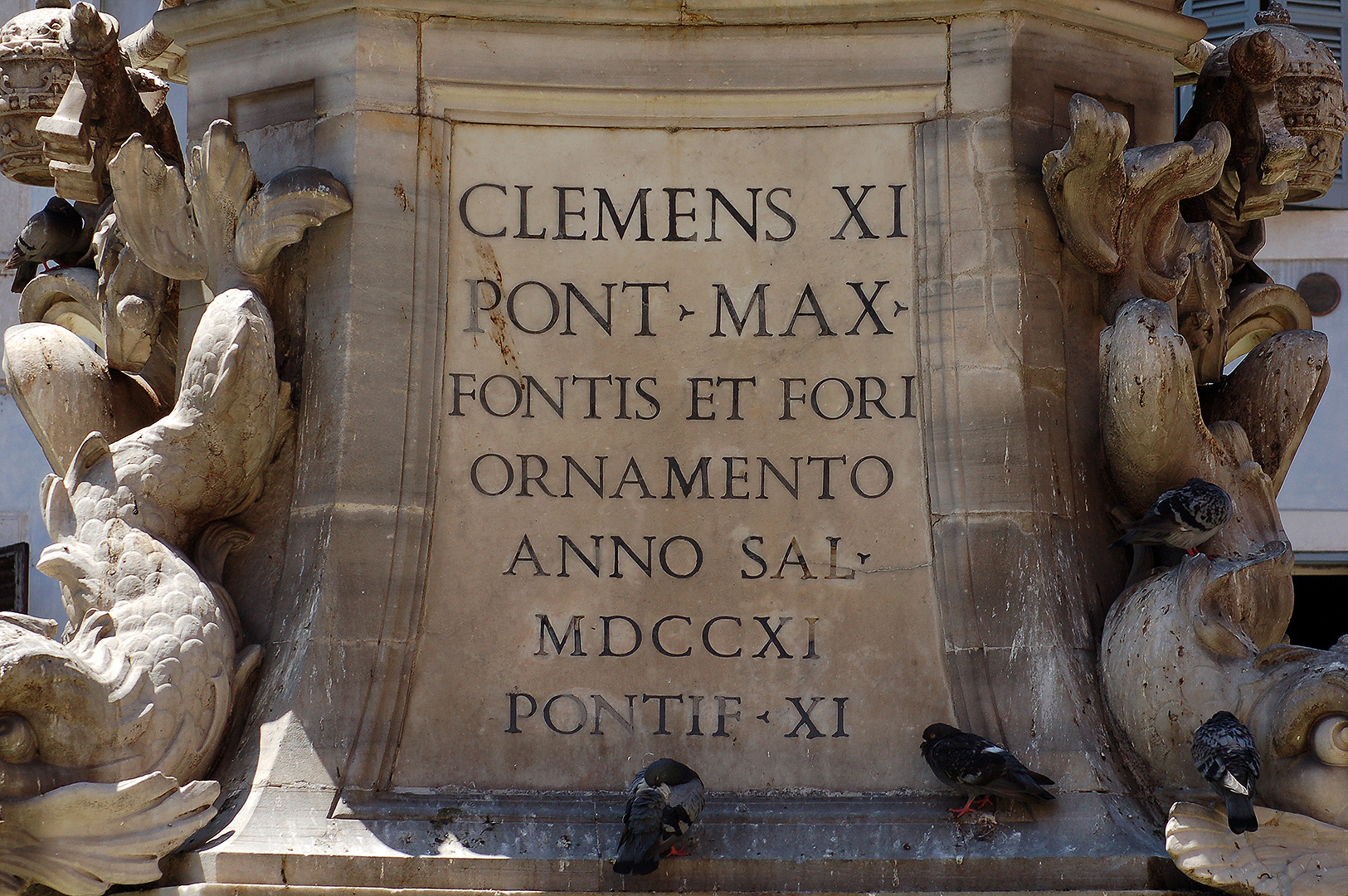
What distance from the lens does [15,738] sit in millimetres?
4410

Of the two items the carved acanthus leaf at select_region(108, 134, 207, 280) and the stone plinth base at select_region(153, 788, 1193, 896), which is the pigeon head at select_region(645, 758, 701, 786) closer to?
the stone plinth base at select_region(153, 788, 1193, 896)

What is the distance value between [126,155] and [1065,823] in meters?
3.40

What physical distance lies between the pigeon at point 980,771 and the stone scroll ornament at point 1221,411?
0.39 m

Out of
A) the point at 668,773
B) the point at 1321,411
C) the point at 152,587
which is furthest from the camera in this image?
the point at 1321,411

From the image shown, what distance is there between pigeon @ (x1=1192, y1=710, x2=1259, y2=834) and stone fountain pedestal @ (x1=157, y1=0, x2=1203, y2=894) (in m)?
0.35

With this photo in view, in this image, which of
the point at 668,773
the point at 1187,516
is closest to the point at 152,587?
the point at 668,773

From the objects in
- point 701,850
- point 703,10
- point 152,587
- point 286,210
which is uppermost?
point 703,10

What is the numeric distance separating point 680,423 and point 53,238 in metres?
2.46

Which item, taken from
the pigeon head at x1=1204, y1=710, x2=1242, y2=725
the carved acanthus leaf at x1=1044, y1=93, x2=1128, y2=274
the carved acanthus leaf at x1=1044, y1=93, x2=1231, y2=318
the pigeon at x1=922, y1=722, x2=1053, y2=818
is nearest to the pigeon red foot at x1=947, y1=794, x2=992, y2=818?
the pigeon at x1=922, y1=722, x2=1053, y2=818

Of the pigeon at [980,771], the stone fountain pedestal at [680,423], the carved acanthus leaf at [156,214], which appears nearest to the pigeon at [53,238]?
the carved acanthus leaf at [156,214]

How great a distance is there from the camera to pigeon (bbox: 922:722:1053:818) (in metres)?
4.55

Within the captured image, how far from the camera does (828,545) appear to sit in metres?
5.09

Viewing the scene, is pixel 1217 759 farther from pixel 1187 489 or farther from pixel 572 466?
pixel 572 466

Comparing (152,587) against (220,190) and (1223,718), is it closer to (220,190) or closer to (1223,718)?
(220,190)
